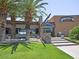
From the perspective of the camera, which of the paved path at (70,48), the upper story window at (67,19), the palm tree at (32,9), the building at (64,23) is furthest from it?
the upper story window at (67,19)

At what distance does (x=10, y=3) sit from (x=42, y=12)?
39.3 ft

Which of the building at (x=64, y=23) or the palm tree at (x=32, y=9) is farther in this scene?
the building at (x=64, y=23)

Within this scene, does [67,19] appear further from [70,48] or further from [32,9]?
[70,48]

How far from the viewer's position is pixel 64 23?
67.4 m

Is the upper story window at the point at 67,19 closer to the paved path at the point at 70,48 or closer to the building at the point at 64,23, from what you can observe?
the building at the point at 64,23

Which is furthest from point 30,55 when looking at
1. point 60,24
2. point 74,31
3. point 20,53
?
Answer: point 60,24

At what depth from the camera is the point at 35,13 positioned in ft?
141

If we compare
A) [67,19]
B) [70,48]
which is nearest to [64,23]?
[67,19]

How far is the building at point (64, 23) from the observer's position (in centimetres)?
6629

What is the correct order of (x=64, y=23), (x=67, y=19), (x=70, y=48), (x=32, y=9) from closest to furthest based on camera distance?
(x=70, y=48), (x=32, y=9), (x=64, y=23), (x=67, y=19)

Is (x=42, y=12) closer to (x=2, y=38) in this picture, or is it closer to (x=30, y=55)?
(x=2, y=38)

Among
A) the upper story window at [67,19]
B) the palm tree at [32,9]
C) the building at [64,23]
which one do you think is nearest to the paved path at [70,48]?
the palm tree at [32,9]

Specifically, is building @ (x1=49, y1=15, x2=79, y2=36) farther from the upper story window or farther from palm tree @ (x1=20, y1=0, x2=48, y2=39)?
palm tree @ (x1=20, y1=0, x2=48, y2=39)

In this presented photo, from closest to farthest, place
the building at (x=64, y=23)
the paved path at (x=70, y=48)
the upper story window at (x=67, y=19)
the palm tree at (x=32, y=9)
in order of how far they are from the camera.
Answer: the paved path at (x=70, y=48), the palm tree at (x=32, y=9), the building at (x=64, y=23), the upper story window at (x=67, y=19)
